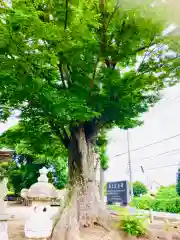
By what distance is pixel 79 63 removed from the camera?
7.15m

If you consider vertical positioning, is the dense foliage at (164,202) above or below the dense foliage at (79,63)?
below

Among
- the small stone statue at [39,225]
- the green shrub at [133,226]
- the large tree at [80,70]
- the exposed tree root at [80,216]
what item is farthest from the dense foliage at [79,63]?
the green shrub at [133,226]

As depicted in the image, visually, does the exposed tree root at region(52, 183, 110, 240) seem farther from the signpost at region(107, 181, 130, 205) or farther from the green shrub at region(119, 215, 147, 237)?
the signpost at region(107, 181, 130, 205)

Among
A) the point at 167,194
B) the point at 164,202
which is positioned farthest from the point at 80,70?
the point at 167,194

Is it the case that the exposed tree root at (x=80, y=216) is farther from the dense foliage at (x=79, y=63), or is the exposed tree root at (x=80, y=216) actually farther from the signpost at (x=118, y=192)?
the signpost at (x=118, y=192)

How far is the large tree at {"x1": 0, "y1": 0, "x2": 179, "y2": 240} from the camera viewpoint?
19.2 feet

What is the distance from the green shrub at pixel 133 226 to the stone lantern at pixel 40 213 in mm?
2388

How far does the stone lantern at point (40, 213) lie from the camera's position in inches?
324

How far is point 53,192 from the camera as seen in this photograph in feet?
27.8

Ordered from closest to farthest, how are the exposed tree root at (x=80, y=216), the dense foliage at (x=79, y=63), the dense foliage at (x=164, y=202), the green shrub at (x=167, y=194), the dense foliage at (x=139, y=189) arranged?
the dense foliage at (x=79, y=63), the exposed tree root at (x=80, y=216), the dense foliage at (x=164, y=202), the green shrub at (x=167, y=194), the dense foliage at (x=139, y=189)

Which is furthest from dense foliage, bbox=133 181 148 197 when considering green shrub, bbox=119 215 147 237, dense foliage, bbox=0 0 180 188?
green shrub, bbox=119 215 147 237

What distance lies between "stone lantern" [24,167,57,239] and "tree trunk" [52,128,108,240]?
0.40 metres

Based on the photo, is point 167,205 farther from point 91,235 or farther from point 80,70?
point 80,70

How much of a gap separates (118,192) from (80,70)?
7.80 meters
